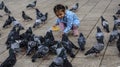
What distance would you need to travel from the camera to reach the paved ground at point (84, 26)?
760 centimetres

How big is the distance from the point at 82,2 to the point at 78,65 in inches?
337

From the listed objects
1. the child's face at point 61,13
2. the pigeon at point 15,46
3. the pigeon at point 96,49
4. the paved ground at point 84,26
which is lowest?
the paved ground at point 84,26

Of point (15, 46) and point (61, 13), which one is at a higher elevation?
point (61, 13)

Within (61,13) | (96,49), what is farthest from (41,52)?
(61,13)

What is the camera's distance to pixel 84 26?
35.6 ft

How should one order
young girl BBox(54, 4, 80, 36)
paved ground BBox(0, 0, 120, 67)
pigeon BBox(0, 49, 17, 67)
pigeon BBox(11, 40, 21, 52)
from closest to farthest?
pigeon BBox(0, 49, 17, 67) < paved ground BBox(0, 0, 120, 67) < pigeon BBox(11, 40, 21, 52) < young girl BBox(54, 4, 80, 36)

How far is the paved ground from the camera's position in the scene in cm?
760

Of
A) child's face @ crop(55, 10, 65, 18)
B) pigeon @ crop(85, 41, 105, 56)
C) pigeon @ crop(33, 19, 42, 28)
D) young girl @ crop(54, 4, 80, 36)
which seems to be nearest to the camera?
pigeon @ crop(85, 41, 105, 56)

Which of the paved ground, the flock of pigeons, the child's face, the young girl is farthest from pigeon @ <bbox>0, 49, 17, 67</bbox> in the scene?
the young girl

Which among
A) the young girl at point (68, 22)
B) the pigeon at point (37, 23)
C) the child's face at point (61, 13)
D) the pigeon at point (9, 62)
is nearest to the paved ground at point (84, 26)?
the pigeon at point (37, 23)

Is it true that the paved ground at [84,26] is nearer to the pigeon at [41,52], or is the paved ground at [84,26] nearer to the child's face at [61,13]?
the pigeon at [41,52]

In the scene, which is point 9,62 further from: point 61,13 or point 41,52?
point 61,13

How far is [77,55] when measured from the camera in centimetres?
805

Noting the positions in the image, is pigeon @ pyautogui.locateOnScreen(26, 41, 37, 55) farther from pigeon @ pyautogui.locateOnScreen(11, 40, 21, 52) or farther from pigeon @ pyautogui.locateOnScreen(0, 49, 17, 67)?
pigeon @ pyautogui.locateOnScreen(0, 49, 17, 67)
